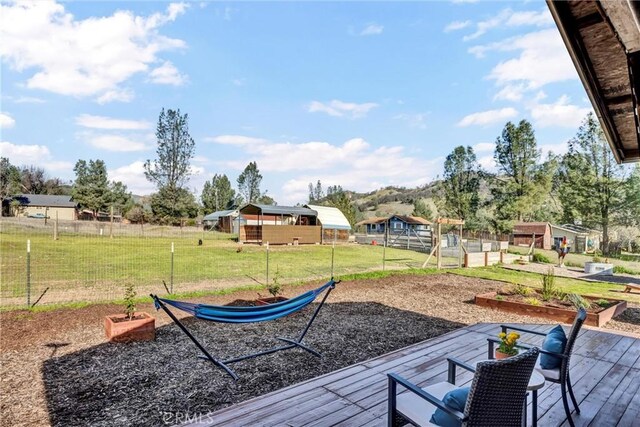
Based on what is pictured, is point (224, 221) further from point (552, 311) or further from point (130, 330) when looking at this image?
point (552, 311)

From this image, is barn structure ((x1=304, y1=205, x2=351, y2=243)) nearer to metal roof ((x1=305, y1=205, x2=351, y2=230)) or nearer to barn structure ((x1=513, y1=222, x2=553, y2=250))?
metal roof ((x1=305, y1=205, x2=351, y2=230))

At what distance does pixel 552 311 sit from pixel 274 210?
19.8 m

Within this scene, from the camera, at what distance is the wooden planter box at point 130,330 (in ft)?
15.3

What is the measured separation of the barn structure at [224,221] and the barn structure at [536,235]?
27.1m

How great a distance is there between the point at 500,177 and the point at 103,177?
45797 mm

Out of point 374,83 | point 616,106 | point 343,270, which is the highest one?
point 374,83

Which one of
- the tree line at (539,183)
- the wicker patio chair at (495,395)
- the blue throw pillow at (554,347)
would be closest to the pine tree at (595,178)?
the tree line at (539,183)

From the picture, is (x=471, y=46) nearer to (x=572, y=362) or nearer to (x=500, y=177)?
(x=572, y=362)

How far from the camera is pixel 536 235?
31406 millimetres

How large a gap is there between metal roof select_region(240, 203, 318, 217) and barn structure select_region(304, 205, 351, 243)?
887 mm

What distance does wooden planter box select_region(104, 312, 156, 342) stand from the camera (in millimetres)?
4652

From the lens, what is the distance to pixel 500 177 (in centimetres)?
2995

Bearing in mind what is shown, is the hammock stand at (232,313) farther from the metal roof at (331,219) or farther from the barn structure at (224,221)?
the barn structure at (224,221)

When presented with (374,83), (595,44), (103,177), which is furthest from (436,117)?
(103,177)
